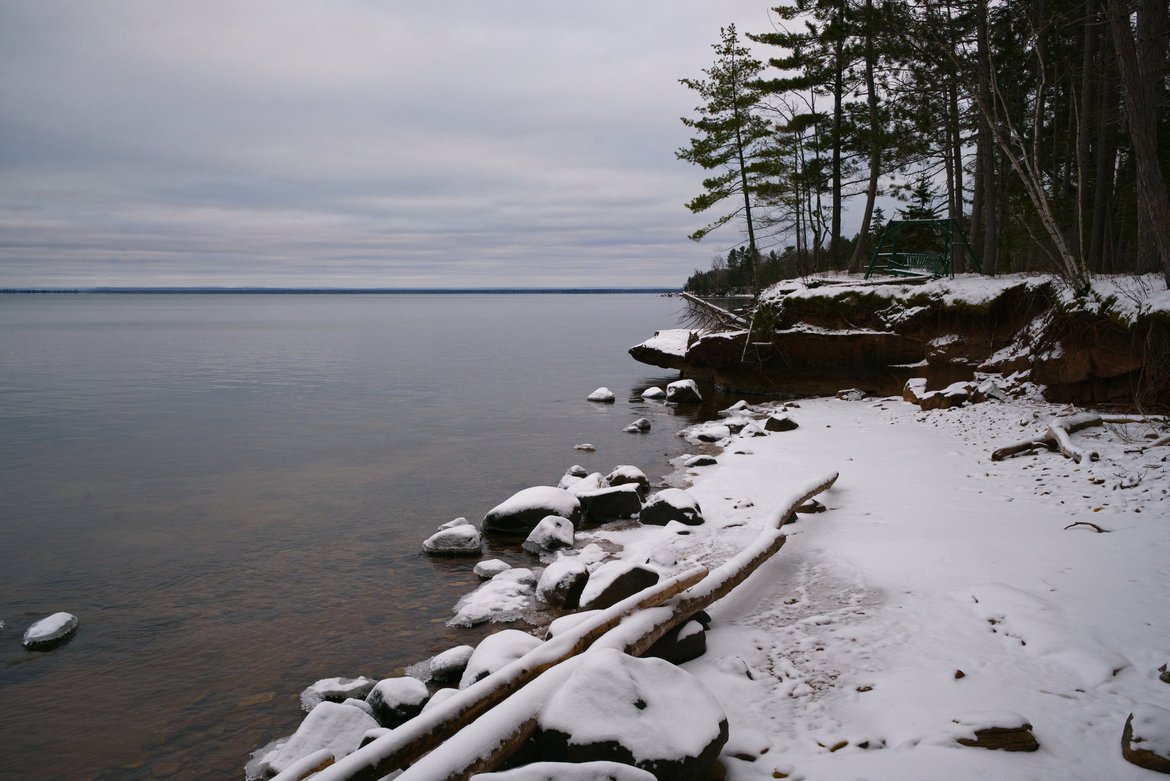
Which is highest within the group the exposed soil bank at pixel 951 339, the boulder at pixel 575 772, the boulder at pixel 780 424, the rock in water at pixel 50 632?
the exposed soil bank at pixel 951 339

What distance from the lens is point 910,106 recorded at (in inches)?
840

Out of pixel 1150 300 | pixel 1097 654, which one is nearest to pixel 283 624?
pixel 1097 654

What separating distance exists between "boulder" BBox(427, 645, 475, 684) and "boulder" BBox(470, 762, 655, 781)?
8.83 feet

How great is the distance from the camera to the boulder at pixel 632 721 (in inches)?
143

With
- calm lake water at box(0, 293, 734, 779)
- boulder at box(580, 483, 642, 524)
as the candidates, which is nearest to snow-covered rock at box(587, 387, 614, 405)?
calm lake water at box(0, 293, 734, 779)

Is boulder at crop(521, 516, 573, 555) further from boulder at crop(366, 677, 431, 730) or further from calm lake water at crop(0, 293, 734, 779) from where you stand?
boulder at crop(366, 677, 431, 730)

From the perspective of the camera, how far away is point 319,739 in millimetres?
4844

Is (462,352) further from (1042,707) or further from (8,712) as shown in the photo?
→ (1042,707)

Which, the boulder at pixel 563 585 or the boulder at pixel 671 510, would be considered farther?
the boulder at pixel 671 510

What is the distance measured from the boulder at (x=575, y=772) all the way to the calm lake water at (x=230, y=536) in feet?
9.32

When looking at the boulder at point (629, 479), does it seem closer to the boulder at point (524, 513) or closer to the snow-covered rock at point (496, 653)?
the boulder at point (524, 513)

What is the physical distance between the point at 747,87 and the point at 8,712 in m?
30.1

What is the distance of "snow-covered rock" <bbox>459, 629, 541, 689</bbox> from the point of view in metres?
5.46

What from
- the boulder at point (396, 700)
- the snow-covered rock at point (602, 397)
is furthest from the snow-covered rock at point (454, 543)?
the snow-covered rock at point (602, 397)
